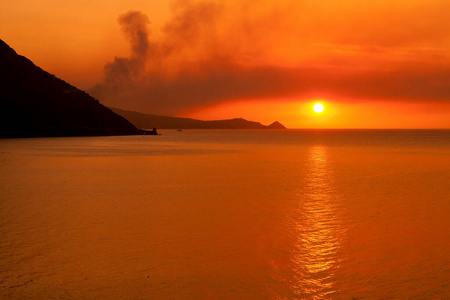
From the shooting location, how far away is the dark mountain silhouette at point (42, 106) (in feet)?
441

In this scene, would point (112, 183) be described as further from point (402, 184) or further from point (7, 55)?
point (7, 55)

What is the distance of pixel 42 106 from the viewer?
148 meters

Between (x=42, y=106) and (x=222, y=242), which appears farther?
(x=42, y=106)

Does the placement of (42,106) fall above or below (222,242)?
above

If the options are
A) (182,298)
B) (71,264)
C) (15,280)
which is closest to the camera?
(182,298)

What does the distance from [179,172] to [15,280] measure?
26.1 m

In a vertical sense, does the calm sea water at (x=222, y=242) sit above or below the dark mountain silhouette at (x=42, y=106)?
below

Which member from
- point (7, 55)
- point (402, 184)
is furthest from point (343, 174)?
point (7, 55)

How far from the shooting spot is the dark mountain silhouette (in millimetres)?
134375

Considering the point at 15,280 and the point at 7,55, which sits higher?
the point at 7,55

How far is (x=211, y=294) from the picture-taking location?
9.01 m

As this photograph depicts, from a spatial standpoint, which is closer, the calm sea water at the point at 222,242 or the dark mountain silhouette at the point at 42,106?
the calm sea water at the point at 222,242

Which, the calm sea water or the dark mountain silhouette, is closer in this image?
the calm sea water

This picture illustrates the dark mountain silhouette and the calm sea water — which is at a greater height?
the dark mountain silhouette
